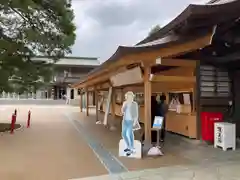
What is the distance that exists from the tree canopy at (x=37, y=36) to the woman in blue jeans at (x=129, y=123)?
604 cm

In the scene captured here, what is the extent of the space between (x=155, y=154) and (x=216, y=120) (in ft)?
8.92

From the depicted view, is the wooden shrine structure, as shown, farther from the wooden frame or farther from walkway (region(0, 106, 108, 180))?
walkway (region(0, 106, 108, 180))

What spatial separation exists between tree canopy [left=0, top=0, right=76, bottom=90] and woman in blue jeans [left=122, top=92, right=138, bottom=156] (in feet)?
19.8

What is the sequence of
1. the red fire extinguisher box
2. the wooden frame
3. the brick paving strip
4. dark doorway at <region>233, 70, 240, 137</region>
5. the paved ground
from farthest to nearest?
1. dark doorway at <region>233, 70, 240, 137</region>
2. the red fire extinguisher box
3. the wooden frame
4. the brick paving strip
5. the paved ground

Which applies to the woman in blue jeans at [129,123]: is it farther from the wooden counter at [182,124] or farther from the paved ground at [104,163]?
the wooden counter at [182,124]

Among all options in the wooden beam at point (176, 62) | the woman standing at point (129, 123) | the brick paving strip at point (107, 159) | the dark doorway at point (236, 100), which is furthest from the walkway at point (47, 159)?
the dark doorway at point (236, 100)

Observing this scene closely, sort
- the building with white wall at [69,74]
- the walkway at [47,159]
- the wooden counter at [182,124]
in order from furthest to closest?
the building with white wall at [69,74]
the wooden counter at [182,124]
the walkway at [47,159]

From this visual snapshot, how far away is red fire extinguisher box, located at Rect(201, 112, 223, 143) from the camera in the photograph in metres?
9.04

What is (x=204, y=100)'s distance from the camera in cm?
963

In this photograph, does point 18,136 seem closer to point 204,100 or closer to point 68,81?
point 204,100

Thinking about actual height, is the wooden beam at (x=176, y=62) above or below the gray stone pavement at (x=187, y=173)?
above

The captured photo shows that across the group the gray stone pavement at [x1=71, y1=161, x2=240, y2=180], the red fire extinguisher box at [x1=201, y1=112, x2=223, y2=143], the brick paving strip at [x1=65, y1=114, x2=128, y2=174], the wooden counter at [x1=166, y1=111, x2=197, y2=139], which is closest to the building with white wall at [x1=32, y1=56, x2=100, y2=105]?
the wooden counter at [x1=166, y1=111, x2=197, y2=139]

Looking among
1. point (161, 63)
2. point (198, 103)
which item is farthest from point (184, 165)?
point (198, 103)

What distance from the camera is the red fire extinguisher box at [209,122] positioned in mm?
9039
